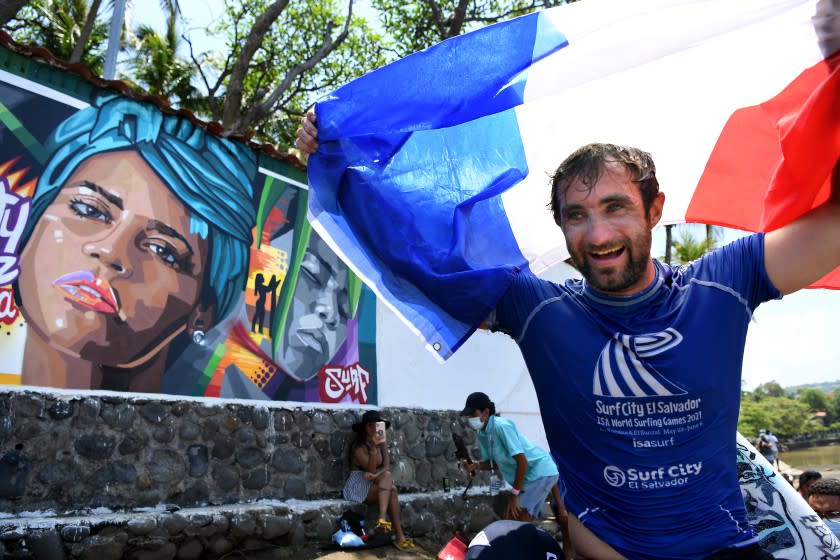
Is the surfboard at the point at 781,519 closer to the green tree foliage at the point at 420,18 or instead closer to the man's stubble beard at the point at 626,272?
the man's stubble beard at the point at 626,272

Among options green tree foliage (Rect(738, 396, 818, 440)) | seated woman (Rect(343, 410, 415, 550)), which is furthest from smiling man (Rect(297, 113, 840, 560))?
green tree foliage (Rect(738, 396, 818, 440))

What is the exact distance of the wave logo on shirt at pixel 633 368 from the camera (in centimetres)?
222

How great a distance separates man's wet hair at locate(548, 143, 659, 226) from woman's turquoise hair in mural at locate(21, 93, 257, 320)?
544 cm

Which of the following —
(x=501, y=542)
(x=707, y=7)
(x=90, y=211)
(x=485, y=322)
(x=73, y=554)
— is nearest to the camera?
(x=501, y=542)

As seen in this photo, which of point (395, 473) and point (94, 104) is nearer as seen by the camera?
point (94, 104)

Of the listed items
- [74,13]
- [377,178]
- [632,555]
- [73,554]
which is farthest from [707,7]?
[74,13]

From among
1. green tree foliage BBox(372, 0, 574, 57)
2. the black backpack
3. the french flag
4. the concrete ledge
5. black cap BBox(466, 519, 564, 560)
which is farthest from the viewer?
green tree foliage BBox(372, 0, 574, 57)

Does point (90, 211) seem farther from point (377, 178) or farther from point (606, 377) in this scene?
point (606, 377)

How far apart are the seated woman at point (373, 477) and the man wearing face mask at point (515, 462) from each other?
1003 mm

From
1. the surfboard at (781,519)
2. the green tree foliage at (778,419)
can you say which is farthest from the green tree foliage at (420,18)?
the green tree foliage at (778,419)

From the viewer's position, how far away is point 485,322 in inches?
103

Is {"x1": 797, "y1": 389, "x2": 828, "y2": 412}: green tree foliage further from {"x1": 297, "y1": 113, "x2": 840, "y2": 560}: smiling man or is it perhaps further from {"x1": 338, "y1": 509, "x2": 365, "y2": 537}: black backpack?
{"x1": 297, "y1": 113, "x2": 840, "y2": 560}: smiling man

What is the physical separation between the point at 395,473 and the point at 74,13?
1594 cm

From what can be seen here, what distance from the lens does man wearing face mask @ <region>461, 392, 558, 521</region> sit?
831 cm
